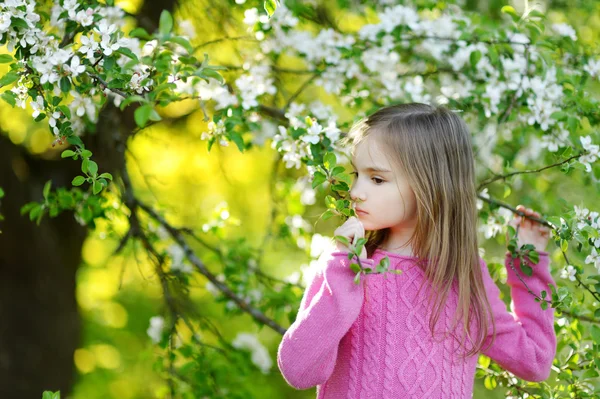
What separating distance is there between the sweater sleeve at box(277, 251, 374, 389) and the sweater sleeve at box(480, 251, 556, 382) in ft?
1.60

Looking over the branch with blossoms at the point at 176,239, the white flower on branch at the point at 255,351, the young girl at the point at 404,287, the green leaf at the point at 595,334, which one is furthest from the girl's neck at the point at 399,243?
the white flower on branch at the point at 255,351

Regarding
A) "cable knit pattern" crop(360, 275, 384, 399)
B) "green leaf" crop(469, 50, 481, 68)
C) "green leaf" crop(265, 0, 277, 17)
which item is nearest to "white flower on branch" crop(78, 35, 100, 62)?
"green leaf" crop(265, 0, 277, 17)

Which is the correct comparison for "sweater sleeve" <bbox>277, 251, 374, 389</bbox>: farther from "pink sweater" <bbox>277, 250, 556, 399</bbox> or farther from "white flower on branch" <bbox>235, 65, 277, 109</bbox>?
"white flower on branch" <bbox>235, 65, 277, 109</bbox>

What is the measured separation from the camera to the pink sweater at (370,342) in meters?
1.60

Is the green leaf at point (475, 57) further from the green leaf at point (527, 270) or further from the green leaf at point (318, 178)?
the green leaf at point (318, 178)

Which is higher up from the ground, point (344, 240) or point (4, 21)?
point (4, 21)

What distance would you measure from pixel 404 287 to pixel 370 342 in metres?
0.16

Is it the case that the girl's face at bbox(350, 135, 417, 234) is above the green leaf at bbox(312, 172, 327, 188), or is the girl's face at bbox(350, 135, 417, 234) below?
below

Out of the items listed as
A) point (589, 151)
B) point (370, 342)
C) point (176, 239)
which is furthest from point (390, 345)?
point (176, 239)

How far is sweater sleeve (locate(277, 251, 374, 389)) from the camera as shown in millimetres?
1590

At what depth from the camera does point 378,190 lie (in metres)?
1.69

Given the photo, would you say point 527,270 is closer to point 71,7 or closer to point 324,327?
point 324,327

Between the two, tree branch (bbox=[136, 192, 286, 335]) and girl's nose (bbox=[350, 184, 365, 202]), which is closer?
girl's nose (bbox=[350, 184, 365, 202])

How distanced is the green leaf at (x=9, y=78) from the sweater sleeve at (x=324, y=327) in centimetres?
82
